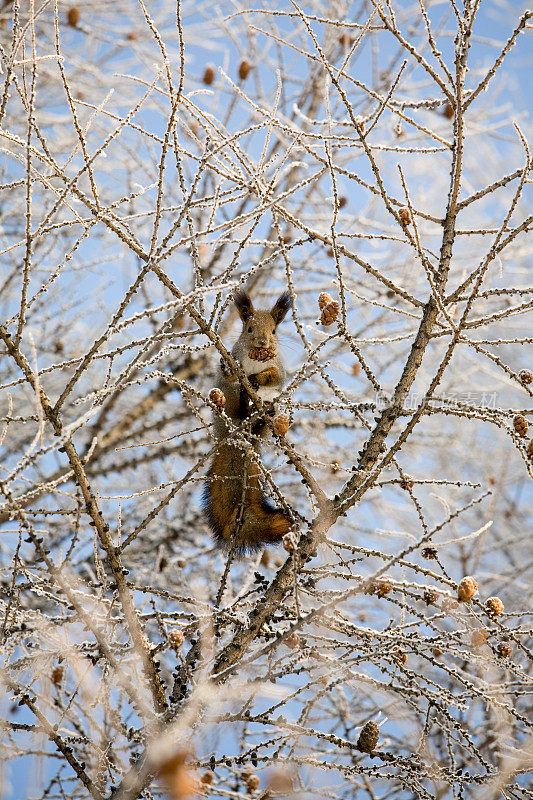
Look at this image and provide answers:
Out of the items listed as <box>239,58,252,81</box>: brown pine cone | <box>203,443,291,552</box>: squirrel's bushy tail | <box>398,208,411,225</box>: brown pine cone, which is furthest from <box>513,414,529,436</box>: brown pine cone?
<box>239,58,252,81</box>: brown pine cone

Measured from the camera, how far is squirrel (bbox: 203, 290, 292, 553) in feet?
10.1

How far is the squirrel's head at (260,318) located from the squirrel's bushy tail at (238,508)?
59 cm

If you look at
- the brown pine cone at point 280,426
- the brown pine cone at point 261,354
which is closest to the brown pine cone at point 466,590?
the brown pine cone at point 280,426

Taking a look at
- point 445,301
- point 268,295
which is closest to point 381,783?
point 445,301

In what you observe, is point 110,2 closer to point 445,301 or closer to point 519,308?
point 445,301

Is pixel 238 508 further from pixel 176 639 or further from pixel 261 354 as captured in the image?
pixel 176 639

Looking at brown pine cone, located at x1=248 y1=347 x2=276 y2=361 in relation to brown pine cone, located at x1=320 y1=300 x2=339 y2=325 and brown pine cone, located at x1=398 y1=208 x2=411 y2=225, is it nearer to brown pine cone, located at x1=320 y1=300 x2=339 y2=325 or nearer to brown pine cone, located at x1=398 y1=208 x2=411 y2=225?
brown pine cone, located at x1=320 y1=300 x2=339 y2=325

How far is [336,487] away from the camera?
15.1 ft

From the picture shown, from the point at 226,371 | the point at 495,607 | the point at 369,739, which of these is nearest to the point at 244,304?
the point at 226,371

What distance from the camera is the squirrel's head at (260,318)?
3648 mm

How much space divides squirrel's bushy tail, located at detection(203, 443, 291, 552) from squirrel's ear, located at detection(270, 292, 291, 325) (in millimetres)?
763

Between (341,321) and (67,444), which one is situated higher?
(341,321)

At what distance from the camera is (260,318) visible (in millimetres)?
3732

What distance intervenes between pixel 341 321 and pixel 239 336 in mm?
1747
